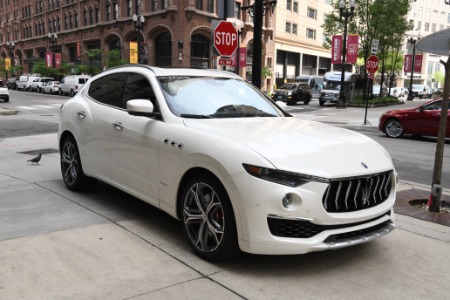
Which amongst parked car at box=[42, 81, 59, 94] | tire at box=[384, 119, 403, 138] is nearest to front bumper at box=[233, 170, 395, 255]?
tire at box=[384, 119, 403, 138]

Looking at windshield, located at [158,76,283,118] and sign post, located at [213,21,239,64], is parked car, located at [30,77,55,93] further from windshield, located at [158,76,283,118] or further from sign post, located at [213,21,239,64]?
windshield, located at [158,76,283,118]

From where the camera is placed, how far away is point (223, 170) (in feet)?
11.6

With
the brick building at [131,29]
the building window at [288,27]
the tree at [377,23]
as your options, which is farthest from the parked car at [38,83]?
the building window at [288,27]

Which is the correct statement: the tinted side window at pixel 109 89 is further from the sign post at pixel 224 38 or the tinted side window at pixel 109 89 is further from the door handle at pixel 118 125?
the sign post at pixel 224 38

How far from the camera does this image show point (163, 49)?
152 ft

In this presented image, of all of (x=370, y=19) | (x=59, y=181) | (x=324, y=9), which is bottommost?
(x=59, y=181)

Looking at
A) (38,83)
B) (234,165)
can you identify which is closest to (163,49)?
(38,83)

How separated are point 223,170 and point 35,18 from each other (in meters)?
77.3

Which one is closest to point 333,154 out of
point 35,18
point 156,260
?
point 156,260

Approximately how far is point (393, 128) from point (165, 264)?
12602mm

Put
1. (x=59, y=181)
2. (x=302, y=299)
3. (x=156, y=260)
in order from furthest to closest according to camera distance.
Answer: (x=59, y=181)
(x=156, y=260)
(x=302, y=299)

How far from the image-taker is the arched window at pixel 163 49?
45.5 m

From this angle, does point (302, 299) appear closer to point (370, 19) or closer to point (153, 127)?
point (153, 127)

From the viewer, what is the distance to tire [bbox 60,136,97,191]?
5898 millimetres
